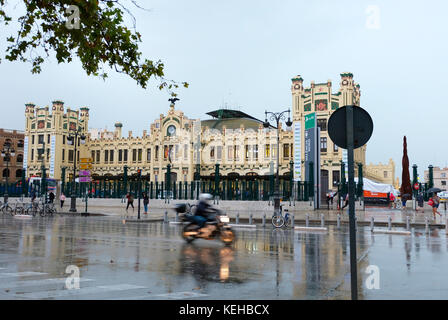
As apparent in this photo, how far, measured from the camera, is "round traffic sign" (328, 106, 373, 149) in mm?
5688

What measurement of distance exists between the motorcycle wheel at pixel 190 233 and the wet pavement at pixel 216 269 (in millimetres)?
289

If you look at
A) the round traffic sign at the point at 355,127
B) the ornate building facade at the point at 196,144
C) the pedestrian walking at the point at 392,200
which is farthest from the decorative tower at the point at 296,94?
the round traffic sign at the point at 355,127

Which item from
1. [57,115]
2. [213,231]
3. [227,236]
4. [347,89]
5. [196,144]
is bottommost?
[227,236]

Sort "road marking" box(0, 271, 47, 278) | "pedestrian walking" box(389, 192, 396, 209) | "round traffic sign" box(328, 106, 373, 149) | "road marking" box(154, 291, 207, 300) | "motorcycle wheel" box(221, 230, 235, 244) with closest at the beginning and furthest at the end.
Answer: "round traffic sign" box(328, 106, 373, 149) → "road marking" box(154, 291, 207, 300) → "road marking" box(0, 271, 47, 278) → "motorcycle wheel" box(221, 230, 235, 244) → "pedestrian walking" box(389, 192, 396, 209)

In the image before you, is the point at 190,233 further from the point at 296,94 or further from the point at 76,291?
the point at 296,94

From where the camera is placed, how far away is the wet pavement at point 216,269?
6.59m

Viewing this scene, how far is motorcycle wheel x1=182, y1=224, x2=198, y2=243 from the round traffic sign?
835 centimetres

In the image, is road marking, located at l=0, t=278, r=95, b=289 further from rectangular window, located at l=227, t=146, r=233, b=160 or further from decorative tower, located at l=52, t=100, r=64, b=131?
decorative tower, located at l=52, t=100, r=64, b=131

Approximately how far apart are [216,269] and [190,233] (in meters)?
4.83

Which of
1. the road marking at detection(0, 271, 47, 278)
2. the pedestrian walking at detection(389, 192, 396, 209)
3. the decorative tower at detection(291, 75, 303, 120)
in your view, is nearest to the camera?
the road marking at detection(0, 271, 47, 278)

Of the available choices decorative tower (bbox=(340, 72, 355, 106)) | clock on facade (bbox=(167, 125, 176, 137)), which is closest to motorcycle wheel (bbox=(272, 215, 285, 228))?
decorative tower (bbox=(340, 72, 355, 106))

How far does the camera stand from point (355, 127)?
18.9 ft

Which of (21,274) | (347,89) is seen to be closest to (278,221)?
(21,274)
